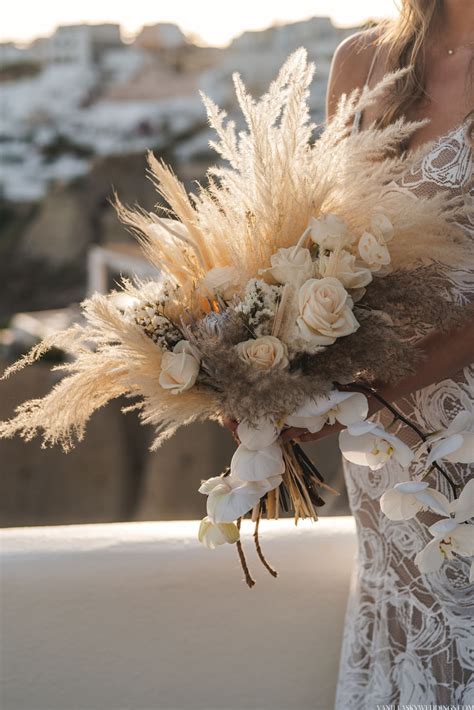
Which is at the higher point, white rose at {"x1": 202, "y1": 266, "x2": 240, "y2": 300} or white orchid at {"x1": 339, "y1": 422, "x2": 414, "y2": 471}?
white rose at {"x1": 202, "y1": 266, "x2": 240, "y2": 300}

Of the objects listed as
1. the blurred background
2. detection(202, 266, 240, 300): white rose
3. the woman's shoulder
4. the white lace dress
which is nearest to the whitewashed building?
the blurred background

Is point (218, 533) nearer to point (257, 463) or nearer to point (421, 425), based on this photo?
point (257, 463)

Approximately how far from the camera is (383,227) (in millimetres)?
1224

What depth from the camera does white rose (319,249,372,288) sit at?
1.20 meters

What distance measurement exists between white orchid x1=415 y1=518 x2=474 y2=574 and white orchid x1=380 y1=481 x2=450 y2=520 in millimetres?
27

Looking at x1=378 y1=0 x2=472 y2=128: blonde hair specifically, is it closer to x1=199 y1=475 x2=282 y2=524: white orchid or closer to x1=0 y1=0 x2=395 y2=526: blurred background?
x1=199 y1=475 x2=282 y2=524: white orchid

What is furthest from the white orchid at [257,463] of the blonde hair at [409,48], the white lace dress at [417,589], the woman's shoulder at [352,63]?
the woman's shoulder at [352,63]

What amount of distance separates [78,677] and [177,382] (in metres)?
1.02

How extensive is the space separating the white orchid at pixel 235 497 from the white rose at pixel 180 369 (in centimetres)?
16

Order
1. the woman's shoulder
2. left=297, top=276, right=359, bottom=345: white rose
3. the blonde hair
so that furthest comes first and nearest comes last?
the woman's shoulder
the blonde hair
left=297, top=276, right=359, bottom=345: white rose

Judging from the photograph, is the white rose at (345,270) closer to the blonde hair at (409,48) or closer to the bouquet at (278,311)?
the bouquet at (278,311)

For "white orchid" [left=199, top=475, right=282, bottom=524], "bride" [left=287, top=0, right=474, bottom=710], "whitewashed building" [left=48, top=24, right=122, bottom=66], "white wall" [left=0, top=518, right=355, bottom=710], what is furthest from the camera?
"whitewashed building" [left=48, top=24, right=122, bottom=66]

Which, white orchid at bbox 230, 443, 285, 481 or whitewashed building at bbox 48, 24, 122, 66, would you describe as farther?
whitewashed building at bbox 48, 24, 122, 66

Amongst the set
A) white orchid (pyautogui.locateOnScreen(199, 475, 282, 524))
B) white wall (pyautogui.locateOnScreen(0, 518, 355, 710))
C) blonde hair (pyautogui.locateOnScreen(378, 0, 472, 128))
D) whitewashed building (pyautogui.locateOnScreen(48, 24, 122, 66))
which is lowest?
white wall (pyautogui.locateOnScreen(0, 518, 355, 710))
